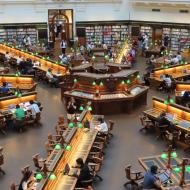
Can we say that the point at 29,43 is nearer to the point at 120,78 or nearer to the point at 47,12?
the point at 47,12

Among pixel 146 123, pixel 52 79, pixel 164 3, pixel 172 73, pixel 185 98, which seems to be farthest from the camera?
pixel 164 3

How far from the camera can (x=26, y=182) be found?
31.7 feet

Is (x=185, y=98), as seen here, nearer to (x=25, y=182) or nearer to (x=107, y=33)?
(x=25, y=182)

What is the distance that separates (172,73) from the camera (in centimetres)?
2138

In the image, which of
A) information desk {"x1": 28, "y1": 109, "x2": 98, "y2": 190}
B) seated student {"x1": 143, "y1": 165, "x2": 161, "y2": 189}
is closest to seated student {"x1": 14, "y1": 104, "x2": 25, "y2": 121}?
information desk {"x1": 28, "y1": 109, "x2": 98, "y2": 190}

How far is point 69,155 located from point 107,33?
68.7 ft

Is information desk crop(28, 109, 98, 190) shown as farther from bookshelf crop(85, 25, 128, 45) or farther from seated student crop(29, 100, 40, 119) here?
bookshelf crop(85, 25, 128, 45)

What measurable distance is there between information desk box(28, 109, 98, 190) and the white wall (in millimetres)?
17086

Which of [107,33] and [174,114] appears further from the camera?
[107,33]

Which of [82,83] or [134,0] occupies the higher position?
[134,0]

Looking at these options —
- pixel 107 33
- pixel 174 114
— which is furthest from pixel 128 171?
pixel 107 33

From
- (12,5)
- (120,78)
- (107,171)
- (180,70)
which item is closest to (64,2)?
(12,5)

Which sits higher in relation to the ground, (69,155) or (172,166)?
(69,155)

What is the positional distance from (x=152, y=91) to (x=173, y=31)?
10.5m
